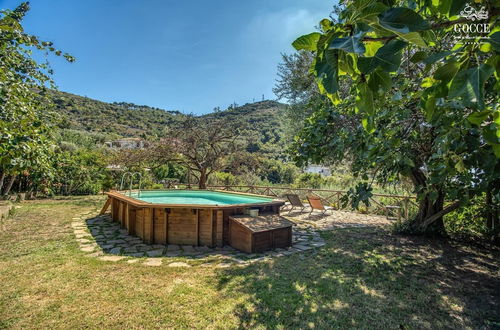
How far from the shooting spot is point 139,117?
146ft

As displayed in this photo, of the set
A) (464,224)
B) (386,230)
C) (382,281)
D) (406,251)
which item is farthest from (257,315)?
(464,224)

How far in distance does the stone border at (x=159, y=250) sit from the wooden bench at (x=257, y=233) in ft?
0.47

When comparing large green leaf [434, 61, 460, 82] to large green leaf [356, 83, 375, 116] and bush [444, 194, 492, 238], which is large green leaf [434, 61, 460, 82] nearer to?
large green leaf [356, 83, 375, 116]

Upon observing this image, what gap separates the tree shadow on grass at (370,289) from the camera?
279 centimetres

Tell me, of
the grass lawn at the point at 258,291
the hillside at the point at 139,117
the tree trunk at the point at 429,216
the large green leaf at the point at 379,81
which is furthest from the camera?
the hillside at the point at 139,117

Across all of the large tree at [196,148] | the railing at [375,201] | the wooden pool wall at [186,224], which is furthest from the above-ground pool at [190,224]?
the large tree at [196,148]

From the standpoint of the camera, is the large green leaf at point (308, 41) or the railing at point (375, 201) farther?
the railing at point (375, 201)

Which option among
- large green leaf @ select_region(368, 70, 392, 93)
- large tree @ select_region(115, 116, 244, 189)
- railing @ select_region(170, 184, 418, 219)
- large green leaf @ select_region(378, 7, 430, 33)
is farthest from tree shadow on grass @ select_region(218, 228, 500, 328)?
large tree @ select_region(115, 116, 244, 189)

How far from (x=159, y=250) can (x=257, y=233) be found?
6.76ft

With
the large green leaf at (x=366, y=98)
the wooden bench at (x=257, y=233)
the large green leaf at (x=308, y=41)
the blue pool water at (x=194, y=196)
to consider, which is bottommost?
the wooden bench at (x=257, y=233)

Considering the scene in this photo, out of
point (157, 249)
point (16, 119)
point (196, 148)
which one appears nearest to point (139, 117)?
point (196, 148)

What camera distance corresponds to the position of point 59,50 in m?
3.71

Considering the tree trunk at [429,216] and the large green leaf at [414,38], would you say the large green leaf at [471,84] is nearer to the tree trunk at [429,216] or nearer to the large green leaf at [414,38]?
the large green leaf at [414,38]

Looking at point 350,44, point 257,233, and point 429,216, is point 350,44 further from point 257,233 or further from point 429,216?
point 429,216
